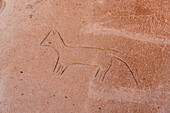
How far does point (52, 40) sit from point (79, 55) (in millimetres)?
380

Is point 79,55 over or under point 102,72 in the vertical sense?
over

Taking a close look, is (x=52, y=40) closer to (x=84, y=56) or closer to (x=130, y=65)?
(x=84, y=56)

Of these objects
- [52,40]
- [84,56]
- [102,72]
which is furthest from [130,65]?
[52,40]

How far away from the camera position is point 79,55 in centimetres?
215

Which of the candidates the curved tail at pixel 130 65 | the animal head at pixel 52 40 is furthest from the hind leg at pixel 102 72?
the animal head at pixel 52 40

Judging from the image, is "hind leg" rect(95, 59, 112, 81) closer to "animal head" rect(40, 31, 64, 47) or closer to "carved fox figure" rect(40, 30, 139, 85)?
"carved fox figure" rect(40, 30, 139, 85)

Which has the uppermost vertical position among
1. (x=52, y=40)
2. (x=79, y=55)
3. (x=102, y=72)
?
(x=52, y=40)

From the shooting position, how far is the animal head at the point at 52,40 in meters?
2.15

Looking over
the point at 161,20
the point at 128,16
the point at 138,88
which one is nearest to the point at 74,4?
the point at 128,16

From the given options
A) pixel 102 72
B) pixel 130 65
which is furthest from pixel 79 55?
pixel 130 65

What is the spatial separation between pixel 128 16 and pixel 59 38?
2.98 feet

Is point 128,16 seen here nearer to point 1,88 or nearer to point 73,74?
point 73,74

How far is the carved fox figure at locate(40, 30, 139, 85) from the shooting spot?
2.14 metres

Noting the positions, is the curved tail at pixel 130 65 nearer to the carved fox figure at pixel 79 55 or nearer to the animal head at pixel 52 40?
the carved fox figure at pixel 79 55
